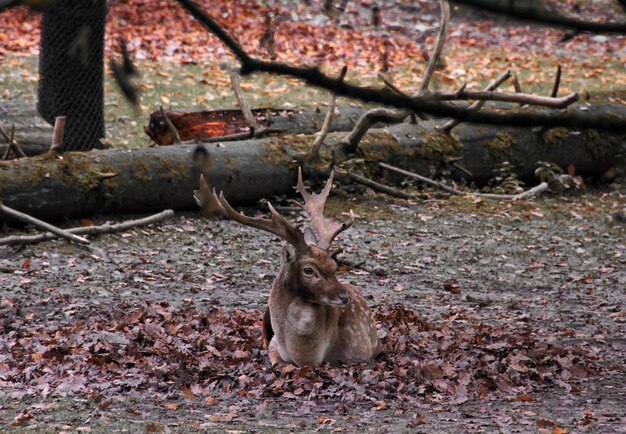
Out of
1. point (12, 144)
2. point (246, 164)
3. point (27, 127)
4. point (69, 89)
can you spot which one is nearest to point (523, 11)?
point (12, 144)

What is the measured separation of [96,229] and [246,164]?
2431 mm

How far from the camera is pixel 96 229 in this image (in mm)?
12742

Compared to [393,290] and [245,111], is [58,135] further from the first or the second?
[393,290]

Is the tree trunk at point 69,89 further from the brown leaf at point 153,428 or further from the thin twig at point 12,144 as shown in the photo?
the brown leaf at point 153,428

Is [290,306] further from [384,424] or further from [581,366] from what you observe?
[581,366]

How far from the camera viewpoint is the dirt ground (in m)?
7.18

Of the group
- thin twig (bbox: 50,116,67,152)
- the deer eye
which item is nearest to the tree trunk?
thin twig (bbox: 50,116,67,152)

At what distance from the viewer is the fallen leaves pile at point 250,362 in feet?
25.7

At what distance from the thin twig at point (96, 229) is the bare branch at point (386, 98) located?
9889mm

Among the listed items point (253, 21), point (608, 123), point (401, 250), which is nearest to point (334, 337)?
point (401, 250)

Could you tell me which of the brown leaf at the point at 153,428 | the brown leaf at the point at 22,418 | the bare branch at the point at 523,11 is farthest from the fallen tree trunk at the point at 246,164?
the bare branch at the point at 523,11

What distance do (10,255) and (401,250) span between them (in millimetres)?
4574

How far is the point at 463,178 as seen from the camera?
16234 millimetres

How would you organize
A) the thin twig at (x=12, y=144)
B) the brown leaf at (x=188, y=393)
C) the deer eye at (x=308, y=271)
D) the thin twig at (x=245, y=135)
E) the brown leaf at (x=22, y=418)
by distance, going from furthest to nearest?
the thin twig at (x=245, y=135), the thin twig at (x=12, y=144), the deer eye at (x=308, y=271), the brown leaf at (x=188, y=393), the brown leaf at (x=22, y=418)
